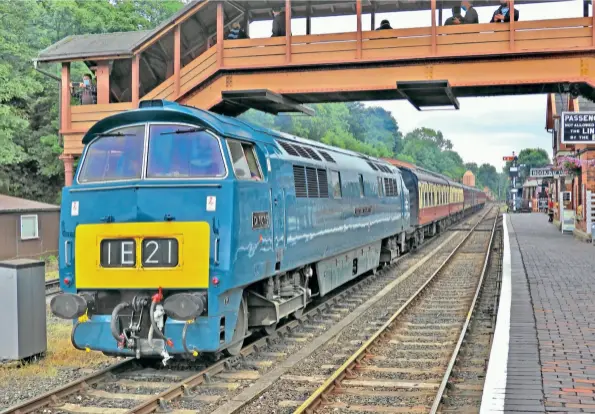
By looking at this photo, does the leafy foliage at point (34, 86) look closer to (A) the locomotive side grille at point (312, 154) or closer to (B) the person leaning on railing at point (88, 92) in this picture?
(B) the person leaning on railing at point (88, 92)

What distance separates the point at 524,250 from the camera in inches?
894

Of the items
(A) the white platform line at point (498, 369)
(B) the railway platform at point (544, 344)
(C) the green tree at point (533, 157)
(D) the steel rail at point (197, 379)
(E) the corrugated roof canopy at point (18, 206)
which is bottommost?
(D) the steel rail at point (197, 379)

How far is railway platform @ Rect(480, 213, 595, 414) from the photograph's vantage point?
6.02 metres

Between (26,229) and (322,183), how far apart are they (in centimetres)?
1332

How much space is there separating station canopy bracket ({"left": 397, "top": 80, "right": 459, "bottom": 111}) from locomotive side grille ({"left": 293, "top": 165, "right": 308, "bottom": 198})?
4657 millimetres

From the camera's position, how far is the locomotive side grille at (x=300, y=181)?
10.1 m

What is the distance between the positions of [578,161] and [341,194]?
1660 cm

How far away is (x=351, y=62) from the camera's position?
47.4 ft

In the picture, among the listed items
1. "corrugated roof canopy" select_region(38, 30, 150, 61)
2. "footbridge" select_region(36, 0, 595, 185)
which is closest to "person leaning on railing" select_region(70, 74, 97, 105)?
"footbridge" select_region(36, 0, 595, 185)

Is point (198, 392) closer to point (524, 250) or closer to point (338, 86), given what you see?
point (338, 86)

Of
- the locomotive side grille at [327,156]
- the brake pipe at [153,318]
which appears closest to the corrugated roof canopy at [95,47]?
the locomotive side grille at [327,156]

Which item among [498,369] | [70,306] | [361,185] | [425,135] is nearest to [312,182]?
[361,185]

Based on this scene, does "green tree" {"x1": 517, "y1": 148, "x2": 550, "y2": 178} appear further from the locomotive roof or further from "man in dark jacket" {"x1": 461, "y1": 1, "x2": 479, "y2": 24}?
the locomotive roof

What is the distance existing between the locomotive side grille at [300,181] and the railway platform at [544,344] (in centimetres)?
355
